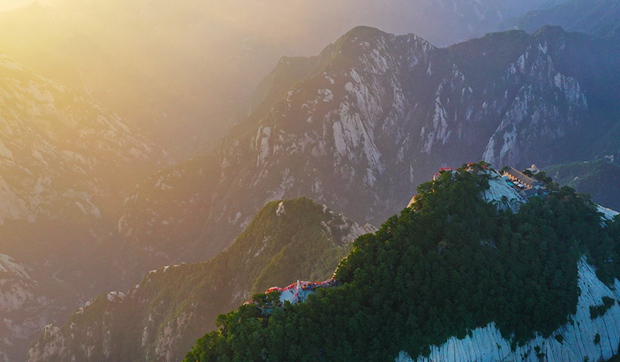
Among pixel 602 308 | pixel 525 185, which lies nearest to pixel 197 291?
pixel 525 185

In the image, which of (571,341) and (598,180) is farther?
(598,180)

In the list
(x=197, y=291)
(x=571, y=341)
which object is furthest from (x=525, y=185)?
(x=197, y=291)

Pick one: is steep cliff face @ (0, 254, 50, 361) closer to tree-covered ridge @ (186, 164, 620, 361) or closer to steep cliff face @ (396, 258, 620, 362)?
tree-covered ridge @ (186, 164, 620, 361)

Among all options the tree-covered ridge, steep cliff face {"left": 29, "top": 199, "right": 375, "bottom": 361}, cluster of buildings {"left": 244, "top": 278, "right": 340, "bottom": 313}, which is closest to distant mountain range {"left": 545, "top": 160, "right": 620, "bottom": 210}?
the tree-covered ridge

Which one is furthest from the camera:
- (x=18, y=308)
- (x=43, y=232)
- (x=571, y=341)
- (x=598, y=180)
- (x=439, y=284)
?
(x=43, y=232)

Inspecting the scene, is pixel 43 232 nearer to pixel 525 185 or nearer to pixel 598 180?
pixel 525 185

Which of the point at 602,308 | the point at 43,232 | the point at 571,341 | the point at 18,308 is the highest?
the point at 43,232

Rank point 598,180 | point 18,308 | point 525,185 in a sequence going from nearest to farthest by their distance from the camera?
1. point 525,185
2. point 18,308
3. point 598,180

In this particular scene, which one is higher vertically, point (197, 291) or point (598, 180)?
point (598, 180)
